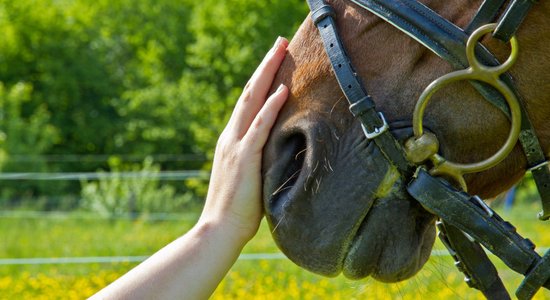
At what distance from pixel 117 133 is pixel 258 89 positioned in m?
29.1

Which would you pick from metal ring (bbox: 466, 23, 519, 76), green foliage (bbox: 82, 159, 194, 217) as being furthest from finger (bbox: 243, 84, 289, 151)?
green foliage (bbox: 82, 159, 194, 217)

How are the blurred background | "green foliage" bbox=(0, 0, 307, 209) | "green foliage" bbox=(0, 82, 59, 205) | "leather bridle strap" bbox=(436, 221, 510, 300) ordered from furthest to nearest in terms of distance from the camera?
"green foliage" bbox=(0, 0, 307, 209) < "green foliage" bbox=(0, 82, 59, 205) < the blurred background < "leather bridle strap" bbox=(436, 221, 510, 300)

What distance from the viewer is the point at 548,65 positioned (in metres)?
1.79

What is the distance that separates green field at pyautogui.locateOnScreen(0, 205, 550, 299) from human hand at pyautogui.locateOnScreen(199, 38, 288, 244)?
1.55ft

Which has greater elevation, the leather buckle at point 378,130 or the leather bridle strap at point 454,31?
the leather bridle strap at point 454,31

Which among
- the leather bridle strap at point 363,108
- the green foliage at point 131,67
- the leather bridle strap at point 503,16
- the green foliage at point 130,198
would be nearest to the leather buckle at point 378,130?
the leather bridle strap at point 363,108

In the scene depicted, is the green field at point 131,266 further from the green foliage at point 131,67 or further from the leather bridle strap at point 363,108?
the green foliage at point 131,67

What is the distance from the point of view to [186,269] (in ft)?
6.18

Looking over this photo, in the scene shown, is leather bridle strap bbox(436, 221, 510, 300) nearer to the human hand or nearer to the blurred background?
the blurred background

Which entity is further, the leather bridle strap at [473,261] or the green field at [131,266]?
the green field at [131,266]

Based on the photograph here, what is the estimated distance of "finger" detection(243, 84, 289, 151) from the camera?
1860mm

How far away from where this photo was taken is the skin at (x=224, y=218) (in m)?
1.86

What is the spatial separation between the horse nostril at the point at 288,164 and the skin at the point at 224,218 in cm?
6

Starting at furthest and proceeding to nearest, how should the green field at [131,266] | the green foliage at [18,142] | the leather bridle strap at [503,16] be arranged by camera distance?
the green foliage at [18,142], the green field at [131,266], the leather bridle strap at [503,16]
